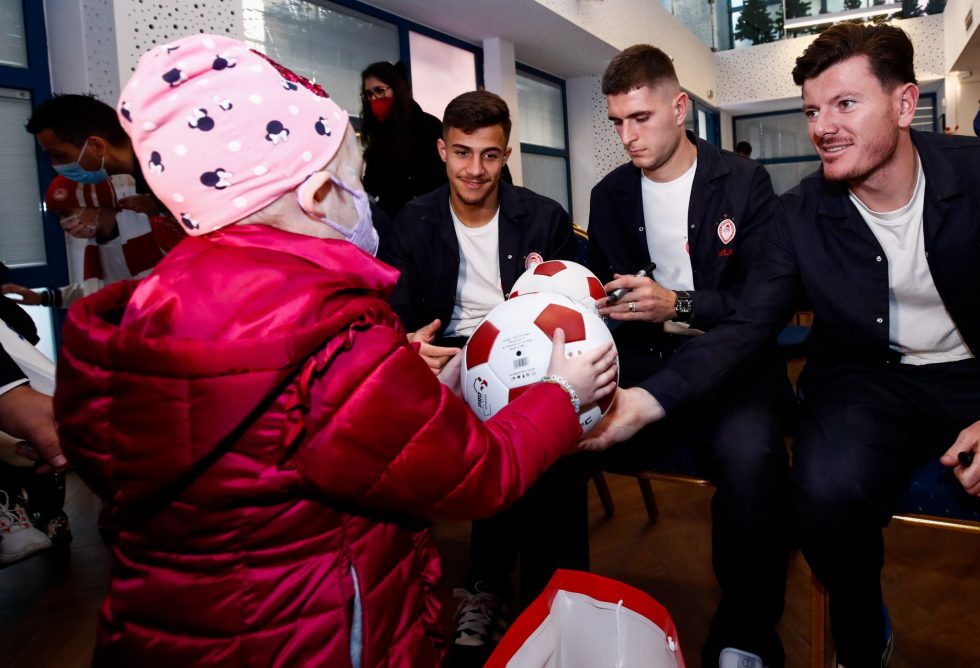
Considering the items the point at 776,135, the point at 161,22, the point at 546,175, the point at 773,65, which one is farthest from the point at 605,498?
the point at 776,135

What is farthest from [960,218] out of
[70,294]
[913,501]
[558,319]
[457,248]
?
[70,294]

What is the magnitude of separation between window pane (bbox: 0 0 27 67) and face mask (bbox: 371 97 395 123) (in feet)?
5.78

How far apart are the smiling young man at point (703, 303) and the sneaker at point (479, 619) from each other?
0.35m

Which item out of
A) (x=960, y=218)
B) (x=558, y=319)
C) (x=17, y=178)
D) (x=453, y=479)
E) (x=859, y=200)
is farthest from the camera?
(x=17, y=178)

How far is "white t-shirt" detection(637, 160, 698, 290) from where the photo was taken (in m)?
2.03

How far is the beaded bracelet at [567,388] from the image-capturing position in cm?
104

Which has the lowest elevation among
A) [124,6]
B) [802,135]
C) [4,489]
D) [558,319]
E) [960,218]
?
[4,489]

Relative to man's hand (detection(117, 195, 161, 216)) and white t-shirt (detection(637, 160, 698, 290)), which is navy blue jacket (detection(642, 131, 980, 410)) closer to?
white t-shirt (detection(637, 160, 698, 290))

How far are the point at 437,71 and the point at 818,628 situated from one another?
6.09 meters

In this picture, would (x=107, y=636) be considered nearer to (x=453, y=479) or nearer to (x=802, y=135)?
(x=453, y=479)

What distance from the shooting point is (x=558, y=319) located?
4.13ft

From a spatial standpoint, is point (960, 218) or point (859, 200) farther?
point (859, 200)

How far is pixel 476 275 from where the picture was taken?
7.50 feet

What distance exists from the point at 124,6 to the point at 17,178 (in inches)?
41.3
